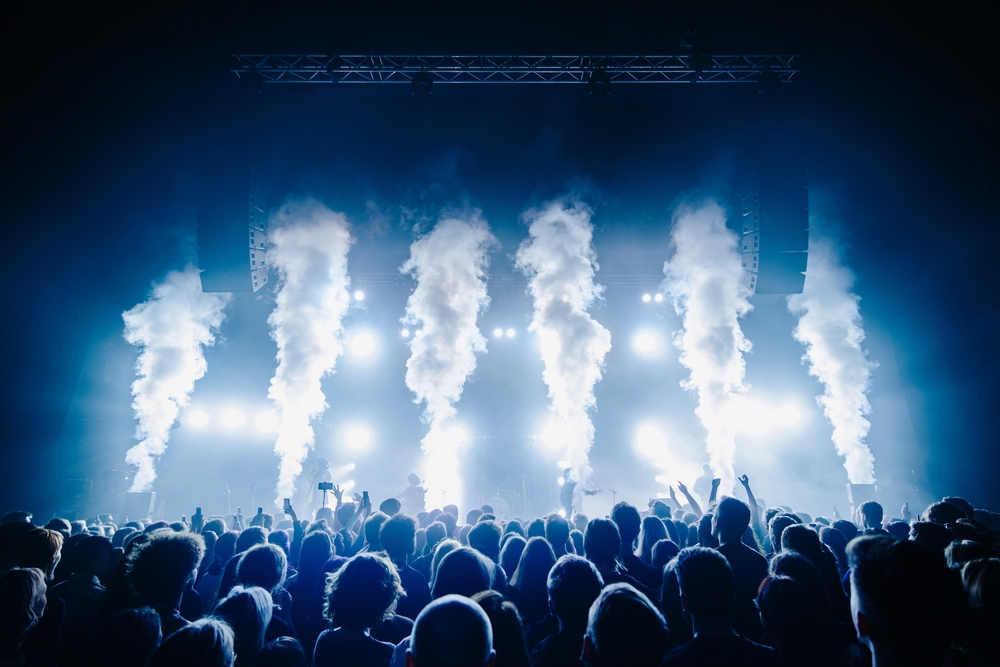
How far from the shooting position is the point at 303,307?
→ 17.0 meters

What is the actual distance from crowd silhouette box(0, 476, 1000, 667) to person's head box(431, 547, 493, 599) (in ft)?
0.03

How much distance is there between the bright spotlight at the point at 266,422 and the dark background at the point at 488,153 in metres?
5.27

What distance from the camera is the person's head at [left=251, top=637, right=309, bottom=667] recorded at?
2490 mm

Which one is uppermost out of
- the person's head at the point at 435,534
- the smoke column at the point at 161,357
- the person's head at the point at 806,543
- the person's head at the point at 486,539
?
the smoke column at the point at 161,357

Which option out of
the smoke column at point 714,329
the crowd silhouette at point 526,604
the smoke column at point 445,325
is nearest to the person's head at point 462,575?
the crowd silhouette at point 526,604

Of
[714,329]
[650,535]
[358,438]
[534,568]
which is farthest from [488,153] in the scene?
[358,438]

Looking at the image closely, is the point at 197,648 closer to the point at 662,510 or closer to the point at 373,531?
the point at 373,531

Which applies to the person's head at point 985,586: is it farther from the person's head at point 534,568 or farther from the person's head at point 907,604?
the person's head at point 534,568

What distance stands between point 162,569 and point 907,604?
4.14 m

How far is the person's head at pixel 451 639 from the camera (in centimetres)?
175

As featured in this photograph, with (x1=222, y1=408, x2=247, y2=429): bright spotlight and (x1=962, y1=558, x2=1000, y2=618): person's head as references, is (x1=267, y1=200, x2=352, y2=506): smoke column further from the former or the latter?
(x1=962, y1=558, x2=1000, y2=618): person's head

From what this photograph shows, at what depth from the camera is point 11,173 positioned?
10625mm

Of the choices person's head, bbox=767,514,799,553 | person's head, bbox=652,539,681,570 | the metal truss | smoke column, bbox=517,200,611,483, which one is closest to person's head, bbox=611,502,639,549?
person's head, bbox=652,539,681,570

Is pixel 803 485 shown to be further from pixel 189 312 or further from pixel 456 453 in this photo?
pixel 189 312
